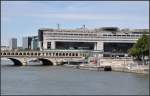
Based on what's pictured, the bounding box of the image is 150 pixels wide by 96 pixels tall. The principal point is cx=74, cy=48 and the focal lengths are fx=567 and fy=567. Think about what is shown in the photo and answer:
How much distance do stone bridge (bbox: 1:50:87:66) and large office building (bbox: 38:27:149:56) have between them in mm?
24414

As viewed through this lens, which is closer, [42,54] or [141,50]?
[141,50]

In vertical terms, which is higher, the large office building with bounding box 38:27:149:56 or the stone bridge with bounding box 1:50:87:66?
the large office building with bounding box 38:27:149:56

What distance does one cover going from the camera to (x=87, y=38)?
11406 cm

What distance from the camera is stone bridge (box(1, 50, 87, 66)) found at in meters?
83.6

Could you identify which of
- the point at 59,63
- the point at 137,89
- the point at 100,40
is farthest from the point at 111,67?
the point at 100,40

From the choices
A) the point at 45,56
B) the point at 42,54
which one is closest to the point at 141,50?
the point at 45,56

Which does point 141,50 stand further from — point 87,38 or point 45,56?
point 87,38

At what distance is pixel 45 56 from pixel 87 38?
29.9 m

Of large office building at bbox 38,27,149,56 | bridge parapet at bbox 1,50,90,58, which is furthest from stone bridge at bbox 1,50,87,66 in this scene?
large office building at bbox 38,27,149,56

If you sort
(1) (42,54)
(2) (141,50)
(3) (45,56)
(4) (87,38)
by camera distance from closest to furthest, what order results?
1. (2) (141,50)
2. (3) (45,56)
3. (1) (42,54)
4. (4) (87,38)

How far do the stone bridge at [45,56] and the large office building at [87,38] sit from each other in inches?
961

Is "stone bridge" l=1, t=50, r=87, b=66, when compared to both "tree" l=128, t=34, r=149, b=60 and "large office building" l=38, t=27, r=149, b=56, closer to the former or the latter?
"tree" l=128, t=34, r=149, b=60

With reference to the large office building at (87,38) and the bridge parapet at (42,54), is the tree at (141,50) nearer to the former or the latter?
the bridge parapet at (42,54)

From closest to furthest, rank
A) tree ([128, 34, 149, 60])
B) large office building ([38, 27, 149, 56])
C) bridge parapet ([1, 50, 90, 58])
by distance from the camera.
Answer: tree ([128, 34, 149, 60]) < bridge parapet ([1, 50, 90, 58]) < large office building ([38, 27, 149, 56])
